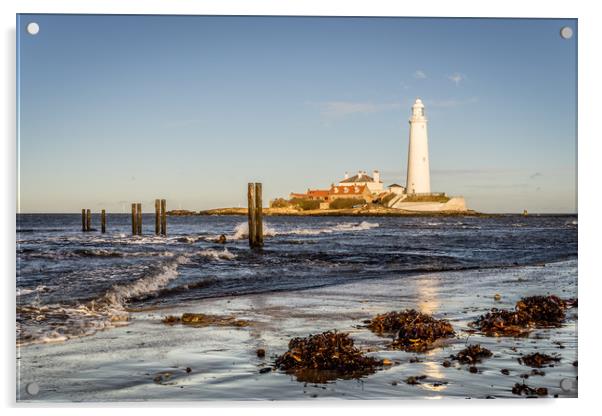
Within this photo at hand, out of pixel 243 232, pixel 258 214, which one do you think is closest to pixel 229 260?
pixel 258 214

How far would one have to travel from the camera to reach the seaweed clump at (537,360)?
181 inches

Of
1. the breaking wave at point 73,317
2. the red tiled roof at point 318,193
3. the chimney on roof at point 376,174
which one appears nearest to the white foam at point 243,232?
the breaking wave at point 73,317

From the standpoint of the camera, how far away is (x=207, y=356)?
15.5ft

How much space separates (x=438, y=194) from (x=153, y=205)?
265 centimetres

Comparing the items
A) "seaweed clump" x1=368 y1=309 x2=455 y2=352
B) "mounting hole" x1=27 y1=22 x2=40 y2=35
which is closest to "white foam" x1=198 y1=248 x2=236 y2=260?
"seaweed clump" x1=368 y1=309 x2=455 y2=352

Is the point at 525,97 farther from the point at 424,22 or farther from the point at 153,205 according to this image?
the point at 153,205

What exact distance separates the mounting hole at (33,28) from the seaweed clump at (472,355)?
3633 mm

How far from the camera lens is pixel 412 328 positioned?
5.03 m

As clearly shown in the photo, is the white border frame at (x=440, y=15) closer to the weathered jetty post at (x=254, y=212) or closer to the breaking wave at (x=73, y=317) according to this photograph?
the breaking wave at (x=73, y=317)

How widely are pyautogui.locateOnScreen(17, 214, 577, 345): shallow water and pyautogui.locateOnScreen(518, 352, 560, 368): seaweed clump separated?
117 cm

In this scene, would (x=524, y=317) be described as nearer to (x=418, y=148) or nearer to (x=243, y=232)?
(x=418, y=148)

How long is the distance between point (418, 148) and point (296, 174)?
1082 millimetres

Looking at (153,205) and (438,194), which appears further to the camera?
(153,205)

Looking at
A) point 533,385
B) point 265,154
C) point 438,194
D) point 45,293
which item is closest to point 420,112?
point 438,194
